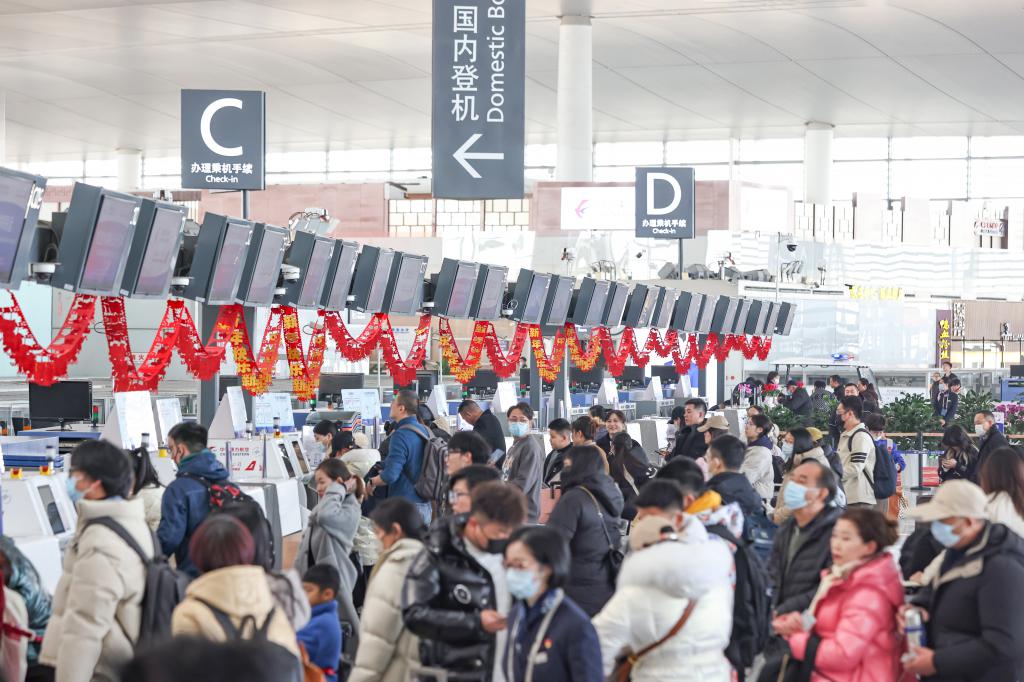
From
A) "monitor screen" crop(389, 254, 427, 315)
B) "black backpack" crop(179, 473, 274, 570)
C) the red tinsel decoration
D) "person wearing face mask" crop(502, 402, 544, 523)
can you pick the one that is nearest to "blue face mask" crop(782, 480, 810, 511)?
"black backpack" crop(179, 473, 274, 570)

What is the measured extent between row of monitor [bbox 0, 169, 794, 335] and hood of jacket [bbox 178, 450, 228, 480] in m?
1.24

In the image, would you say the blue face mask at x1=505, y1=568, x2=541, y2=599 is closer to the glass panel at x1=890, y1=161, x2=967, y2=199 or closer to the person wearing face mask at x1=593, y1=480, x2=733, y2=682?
the person wearing face mask at x1=593, y1=480, x2=733, y2=682

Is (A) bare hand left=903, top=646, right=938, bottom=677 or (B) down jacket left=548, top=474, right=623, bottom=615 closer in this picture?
(A) bare hand left=903, top=646, right=938, bottom=677

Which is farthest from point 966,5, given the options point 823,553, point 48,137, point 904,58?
point 48,137

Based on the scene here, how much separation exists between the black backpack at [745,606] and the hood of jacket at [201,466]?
1924 millimetres

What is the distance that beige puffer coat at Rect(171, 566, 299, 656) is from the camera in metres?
3.17

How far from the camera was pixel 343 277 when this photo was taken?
9.50 m

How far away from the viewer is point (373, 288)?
9.89 m

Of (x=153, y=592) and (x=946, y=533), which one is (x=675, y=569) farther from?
(x=153, y=592)

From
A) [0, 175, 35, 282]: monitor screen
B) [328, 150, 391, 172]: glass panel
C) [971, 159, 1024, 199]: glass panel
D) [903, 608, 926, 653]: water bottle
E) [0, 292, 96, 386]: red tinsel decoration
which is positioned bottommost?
[903, 608, 926, 653]: water bottle

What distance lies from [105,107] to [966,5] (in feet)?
Answer: 70.5

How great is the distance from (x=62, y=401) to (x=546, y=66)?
21882 mm

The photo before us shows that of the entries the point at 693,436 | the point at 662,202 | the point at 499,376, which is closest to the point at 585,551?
the point at 693,436

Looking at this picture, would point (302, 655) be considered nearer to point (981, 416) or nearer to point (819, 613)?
point (819, 613)
